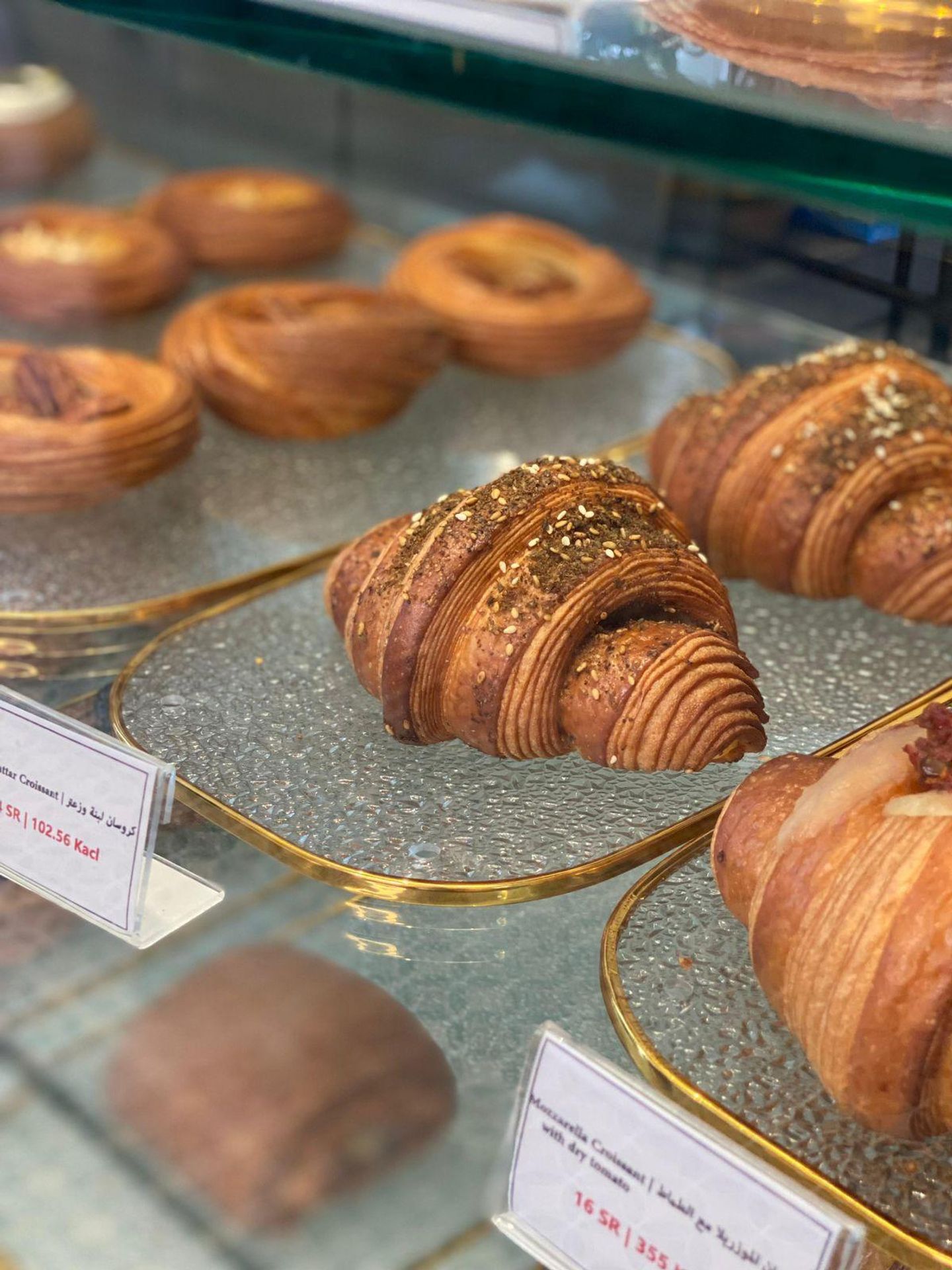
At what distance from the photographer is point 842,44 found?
97cm

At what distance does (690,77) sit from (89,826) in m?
0.68

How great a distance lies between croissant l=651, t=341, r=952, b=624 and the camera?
1378 millimetres

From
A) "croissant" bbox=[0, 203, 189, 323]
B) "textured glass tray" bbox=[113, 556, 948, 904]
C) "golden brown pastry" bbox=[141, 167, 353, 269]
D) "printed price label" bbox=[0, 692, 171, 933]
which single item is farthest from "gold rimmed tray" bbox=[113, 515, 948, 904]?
"golden brown pastry" bbox=[141, 167, 353, 269]

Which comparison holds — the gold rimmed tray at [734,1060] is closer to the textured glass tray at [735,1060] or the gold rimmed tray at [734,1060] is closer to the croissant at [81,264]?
the textured glass tray at [735,1060]

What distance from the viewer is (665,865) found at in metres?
1.08

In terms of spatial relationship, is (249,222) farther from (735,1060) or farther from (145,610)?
(735,1060)

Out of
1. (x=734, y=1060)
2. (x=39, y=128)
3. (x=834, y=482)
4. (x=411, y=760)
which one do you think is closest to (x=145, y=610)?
(x=411, y=760)

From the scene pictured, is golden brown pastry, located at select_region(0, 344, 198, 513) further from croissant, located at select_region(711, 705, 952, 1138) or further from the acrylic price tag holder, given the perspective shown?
croissant, located at select_region(711, 705, 952, 1138)

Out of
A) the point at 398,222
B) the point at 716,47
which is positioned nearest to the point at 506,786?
the point at 716,47

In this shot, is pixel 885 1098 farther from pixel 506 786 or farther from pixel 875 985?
pixel 506 786

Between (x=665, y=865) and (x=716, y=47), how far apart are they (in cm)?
59

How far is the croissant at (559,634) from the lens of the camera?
3.63ft

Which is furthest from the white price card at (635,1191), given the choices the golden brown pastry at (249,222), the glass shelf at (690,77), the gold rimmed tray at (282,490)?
the golden brown pastry at (249,222)

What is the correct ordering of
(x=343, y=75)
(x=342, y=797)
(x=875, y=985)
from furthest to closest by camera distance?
1. (x=343, y=75)
2. (x=342, y=797)
3. (x=875, y=985)
